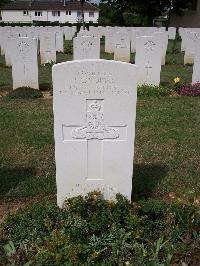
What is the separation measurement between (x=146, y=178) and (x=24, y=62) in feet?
20.7

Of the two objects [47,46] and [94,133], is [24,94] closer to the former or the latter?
[47,46]

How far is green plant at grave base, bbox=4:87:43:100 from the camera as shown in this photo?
1035cm

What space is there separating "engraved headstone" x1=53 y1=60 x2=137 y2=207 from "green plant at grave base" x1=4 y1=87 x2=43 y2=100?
6230 mm

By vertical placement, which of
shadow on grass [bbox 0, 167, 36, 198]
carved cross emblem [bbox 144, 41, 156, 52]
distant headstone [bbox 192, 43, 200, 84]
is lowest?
shadow on grass [bbox 0, 167, 36, 198]

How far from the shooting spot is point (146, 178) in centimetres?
564

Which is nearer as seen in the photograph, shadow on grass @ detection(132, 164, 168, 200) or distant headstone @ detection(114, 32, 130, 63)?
shadow on grass @ detection(132, 164, 168, 200)

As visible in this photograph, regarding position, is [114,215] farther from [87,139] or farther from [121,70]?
[121,70]

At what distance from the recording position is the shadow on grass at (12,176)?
5344 millimetres

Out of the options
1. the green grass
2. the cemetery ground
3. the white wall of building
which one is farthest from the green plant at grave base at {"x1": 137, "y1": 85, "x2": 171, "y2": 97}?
the white wall of building

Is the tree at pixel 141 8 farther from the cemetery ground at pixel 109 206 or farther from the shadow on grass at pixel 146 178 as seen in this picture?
the shadow on grass at pixel 146 178

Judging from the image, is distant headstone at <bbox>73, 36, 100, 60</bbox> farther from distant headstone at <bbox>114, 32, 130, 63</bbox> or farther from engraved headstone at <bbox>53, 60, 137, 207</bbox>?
engraved headstone at <bbox>53, 60, 137, 207</bbox>

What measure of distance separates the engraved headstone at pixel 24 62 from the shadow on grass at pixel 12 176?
5.35 metres

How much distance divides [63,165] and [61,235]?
93 centimetres

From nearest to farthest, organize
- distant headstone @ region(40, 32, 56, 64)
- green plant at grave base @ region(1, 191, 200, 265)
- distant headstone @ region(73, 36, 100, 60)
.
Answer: green plant at grave base @ region(1, 191, 200, 265)
distant headstone @ region(73, 36, 100, 60)
distant headstone @ region(40, 32, 56, 64)
